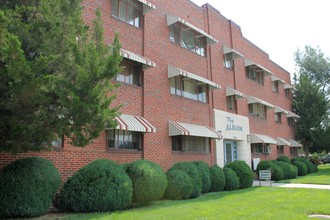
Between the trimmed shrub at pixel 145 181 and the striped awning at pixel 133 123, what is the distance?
152cm

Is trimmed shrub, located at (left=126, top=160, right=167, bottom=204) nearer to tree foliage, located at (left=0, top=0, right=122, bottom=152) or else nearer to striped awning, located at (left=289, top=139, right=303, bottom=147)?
tree foliage, located at (left=0, top=0, right=122, bottom=152)

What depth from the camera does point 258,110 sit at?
28328 mm

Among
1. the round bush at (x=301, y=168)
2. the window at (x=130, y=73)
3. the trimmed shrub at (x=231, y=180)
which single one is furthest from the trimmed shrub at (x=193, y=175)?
the round bush at (x=301, y=168)

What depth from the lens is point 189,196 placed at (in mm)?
13711

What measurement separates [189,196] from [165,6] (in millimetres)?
10616

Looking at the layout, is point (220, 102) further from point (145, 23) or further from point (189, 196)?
point (189, 196)

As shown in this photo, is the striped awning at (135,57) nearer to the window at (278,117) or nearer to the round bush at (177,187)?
the round bush at (177,187)

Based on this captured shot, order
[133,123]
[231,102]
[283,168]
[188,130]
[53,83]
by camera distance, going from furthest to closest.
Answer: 1. [283,168]
2. [231,102]
3. [188,130]
4. [133,123]
5. [53,83]

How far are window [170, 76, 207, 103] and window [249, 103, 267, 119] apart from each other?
7.91 metres

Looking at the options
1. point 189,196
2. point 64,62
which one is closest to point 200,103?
point 189,196

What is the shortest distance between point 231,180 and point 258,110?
41.6ft

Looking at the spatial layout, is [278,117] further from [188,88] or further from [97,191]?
[97,191]

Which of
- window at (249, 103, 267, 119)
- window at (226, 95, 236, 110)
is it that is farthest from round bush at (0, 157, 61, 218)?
window at (249, 103, 267, 119)

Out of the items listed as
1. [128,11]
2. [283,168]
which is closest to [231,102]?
[283,168]
